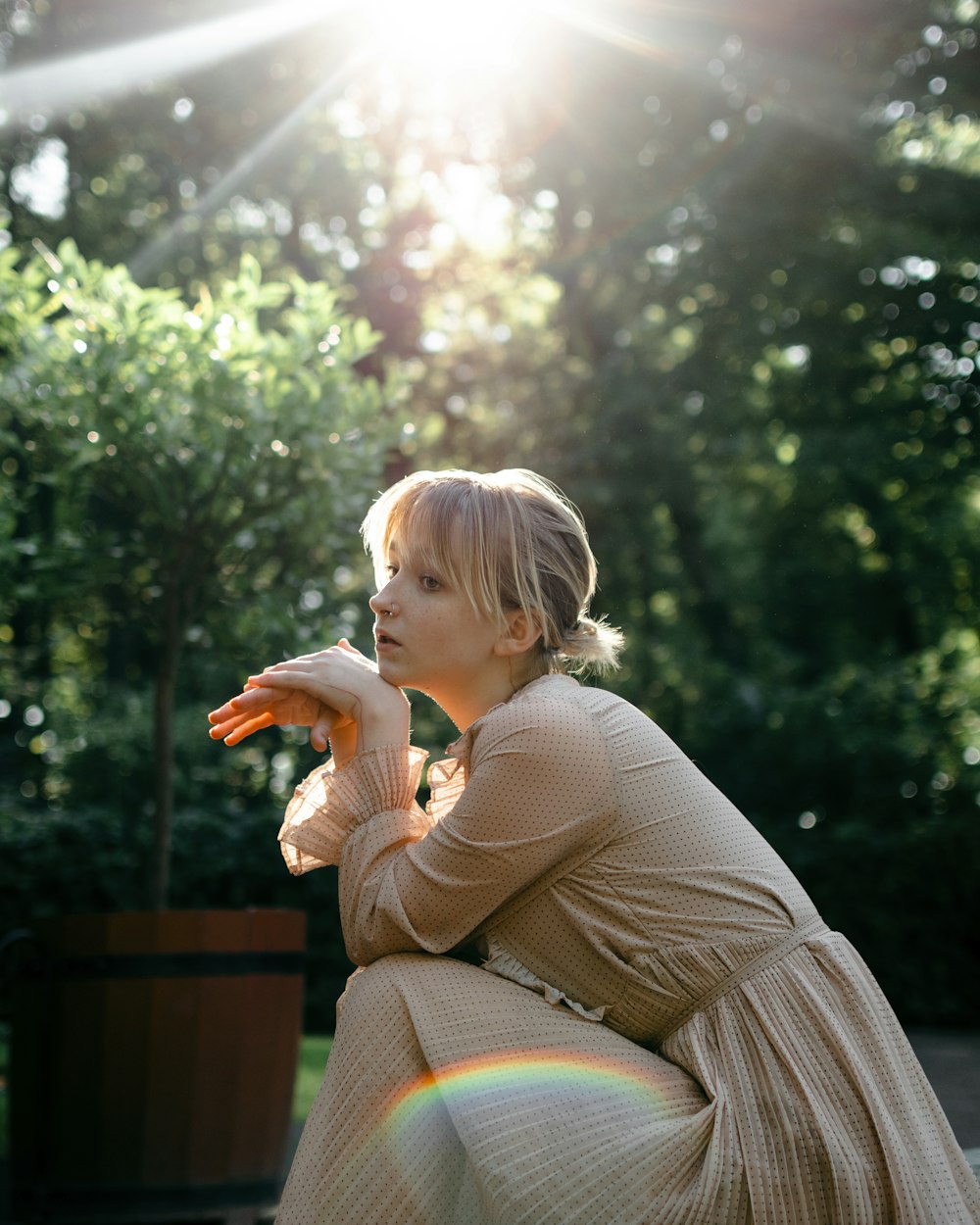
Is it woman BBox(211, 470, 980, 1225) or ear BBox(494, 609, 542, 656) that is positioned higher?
ear BBox(494, 609, 542, 656)

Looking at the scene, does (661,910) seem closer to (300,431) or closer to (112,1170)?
(112,1170)

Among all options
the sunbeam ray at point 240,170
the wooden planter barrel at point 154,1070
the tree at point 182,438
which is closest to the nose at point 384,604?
the wooden planter barrel at point 154,1070

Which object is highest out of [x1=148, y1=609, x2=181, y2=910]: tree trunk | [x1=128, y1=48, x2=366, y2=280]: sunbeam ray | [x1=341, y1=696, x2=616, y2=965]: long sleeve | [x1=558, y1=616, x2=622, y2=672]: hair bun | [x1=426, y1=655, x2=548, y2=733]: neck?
[x1=128, y1=48, x2=366, y2=280]: sunbeam ray

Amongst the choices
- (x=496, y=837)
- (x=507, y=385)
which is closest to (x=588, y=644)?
(x=496, y=837)

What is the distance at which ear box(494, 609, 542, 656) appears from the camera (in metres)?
2.11

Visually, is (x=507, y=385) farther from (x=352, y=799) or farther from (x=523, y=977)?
(x=523, y=977)

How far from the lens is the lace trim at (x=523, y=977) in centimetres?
184

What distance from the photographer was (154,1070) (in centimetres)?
394

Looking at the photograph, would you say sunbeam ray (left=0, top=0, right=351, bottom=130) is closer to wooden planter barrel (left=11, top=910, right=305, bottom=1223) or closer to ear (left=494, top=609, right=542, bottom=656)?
wooden planter barrel (left=11, top=910, right=305, bottom=1223)

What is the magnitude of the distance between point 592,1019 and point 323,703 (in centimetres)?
69

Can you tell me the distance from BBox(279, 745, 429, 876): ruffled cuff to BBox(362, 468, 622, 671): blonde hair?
0.29m

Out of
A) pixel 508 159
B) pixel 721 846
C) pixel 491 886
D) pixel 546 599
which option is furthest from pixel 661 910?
pixel 508 159

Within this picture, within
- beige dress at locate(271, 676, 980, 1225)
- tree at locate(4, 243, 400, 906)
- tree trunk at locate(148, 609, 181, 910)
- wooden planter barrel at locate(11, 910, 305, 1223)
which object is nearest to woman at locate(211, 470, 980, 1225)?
beige dress at locate(271, 676, 980, 1225)

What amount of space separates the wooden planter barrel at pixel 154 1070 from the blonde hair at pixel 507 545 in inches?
87.5
